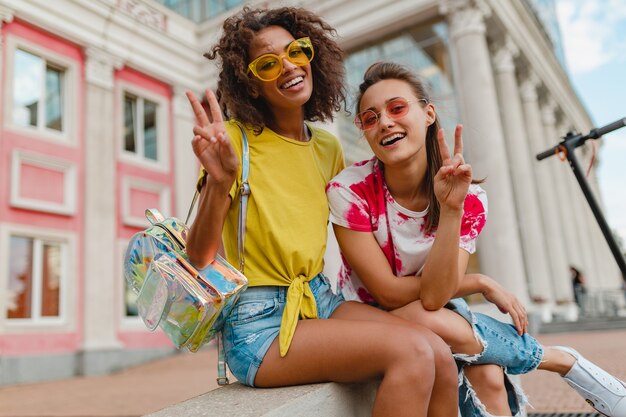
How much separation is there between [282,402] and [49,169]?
11.8m

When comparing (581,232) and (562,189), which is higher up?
(562,189)

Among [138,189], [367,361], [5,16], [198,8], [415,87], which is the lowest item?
[367,361]

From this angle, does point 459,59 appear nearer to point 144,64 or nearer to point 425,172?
point 144,64

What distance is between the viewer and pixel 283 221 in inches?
71.7

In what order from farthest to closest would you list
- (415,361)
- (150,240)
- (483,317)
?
(483,317) → (150,240) → (415,361)

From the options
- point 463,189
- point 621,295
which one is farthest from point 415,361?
point 621,295

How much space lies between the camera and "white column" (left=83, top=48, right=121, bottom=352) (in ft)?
38.4

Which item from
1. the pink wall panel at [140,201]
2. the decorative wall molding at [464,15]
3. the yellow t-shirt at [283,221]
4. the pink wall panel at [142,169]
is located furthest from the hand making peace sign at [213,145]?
the decorative wall molding at [464,15]

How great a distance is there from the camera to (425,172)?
208 centimetres

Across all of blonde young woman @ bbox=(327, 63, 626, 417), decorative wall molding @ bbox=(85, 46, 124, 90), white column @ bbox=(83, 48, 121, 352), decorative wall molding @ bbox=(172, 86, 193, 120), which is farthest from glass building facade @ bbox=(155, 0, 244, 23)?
blonde young woman @ bbox=(327, 63, 626, 417)

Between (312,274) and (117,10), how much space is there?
42.3ft

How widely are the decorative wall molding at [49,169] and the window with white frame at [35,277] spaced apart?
664mm

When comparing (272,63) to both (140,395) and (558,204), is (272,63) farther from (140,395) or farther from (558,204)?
(558,204)

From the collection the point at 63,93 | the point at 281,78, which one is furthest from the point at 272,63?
the point at 63,93
